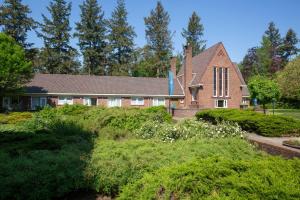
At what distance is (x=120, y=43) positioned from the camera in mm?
60656

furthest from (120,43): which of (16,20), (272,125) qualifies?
(272,125)

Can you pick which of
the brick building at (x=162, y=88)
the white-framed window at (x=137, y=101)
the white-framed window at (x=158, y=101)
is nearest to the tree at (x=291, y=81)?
the brick building at (x=162, y=88)

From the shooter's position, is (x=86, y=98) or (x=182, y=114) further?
(x=86, y=98)

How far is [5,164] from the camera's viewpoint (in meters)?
7.00

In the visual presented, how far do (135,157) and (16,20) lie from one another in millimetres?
48860

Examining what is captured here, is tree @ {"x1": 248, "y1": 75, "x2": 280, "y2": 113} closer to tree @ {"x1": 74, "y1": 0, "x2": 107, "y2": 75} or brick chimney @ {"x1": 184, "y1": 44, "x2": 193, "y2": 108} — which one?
brick chimney @ {"x1": 184, "y1": 44, "x2": 193, "y2": 108}

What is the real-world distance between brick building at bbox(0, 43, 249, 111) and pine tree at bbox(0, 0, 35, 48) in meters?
15.7

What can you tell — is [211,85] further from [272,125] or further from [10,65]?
[272,125]

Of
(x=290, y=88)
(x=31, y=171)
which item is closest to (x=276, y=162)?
(x=31, y=171)

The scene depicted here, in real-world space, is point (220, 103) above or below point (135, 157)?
above

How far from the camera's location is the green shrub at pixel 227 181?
12.3ft

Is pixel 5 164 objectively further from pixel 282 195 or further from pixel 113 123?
pixel 113 123

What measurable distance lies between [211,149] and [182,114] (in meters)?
23.8

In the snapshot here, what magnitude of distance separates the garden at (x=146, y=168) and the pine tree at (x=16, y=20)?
42067 millimetres
